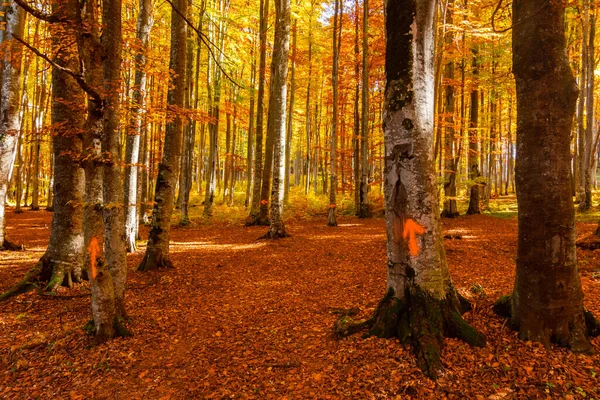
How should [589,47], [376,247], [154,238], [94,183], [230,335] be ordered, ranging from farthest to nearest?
1. [589,47]
2. [376,247]
3. [154,238]
4. [230,335]
5. [94,183]

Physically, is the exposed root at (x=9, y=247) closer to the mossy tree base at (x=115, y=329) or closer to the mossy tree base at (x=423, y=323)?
the mossy tree base at (x=115, y=329)

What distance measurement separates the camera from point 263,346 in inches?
167

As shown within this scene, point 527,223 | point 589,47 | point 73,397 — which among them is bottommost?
point 73,397

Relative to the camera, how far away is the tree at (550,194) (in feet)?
11.2

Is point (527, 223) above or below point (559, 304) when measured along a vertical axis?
above

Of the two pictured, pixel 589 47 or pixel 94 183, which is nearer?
pixel 94 183

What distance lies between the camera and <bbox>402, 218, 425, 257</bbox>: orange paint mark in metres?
3.57

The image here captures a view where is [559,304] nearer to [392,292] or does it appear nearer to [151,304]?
[392,292]

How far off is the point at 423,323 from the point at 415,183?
5.14 ft

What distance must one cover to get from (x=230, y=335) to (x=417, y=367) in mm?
2649

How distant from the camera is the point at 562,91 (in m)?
3.44

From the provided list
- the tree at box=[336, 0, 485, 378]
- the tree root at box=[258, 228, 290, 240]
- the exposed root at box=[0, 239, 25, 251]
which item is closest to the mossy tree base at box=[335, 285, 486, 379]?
the tree at box=[336, 0, 485, 378]

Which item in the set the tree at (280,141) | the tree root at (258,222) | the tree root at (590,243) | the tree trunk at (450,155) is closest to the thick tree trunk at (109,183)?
the tree at (280,141)

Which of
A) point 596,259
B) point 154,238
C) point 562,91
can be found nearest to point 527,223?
point 562,91
